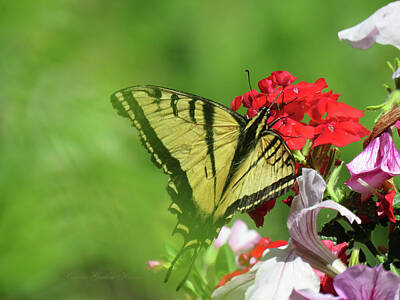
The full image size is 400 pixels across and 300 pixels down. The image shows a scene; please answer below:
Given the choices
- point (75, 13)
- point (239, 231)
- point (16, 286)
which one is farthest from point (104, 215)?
point (75, 13)

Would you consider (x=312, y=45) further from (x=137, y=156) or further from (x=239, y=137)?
(x=239, y=137)

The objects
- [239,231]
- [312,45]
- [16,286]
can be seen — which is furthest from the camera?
[312,45]

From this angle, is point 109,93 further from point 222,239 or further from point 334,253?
point 334,253

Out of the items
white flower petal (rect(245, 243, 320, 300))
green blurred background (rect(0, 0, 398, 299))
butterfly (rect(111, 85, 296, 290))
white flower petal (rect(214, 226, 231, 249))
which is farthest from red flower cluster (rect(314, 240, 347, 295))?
green blurred background (rect(0, 0, 398, 299))

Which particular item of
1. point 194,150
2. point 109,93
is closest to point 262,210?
point 194,150

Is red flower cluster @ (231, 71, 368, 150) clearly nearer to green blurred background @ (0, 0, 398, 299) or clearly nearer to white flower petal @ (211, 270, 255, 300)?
white flower petal @ (211, 270, 255, 300)

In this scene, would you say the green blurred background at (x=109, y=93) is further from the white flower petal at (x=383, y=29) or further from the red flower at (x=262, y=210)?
the white flower petal at (x=383, y=29)

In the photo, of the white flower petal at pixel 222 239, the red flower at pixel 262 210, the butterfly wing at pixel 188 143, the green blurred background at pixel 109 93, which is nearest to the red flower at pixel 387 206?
the red flower at pixel 262 210
